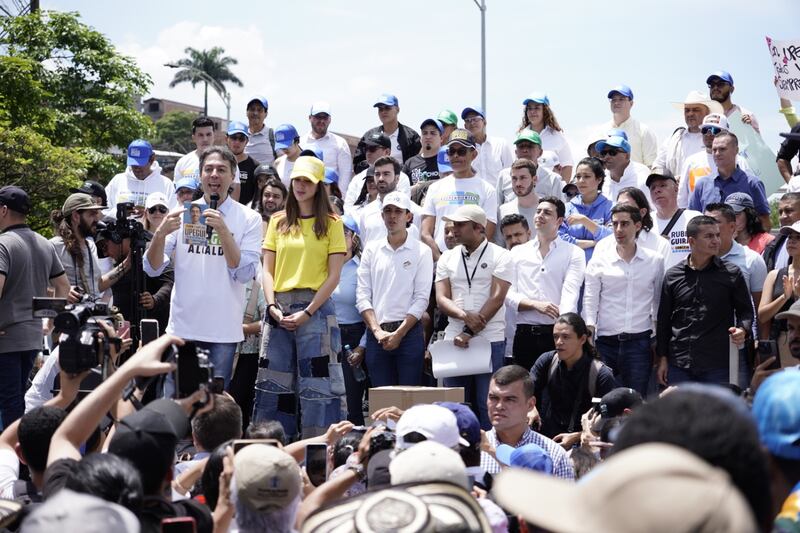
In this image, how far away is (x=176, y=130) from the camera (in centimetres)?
6994

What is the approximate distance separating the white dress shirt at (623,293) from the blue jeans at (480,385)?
797mm

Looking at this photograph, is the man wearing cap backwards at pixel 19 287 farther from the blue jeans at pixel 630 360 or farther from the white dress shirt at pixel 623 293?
the blue jeans at pixel 630 360

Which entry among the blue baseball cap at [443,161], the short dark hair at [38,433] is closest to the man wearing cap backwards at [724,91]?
the blue baseball cap at [443,161]

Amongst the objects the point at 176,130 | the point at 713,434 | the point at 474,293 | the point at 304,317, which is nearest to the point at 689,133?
the point at 474,293

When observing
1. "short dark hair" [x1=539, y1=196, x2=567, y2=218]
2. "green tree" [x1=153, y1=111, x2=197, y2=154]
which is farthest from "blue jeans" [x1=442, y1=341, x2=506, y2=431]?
"green tree" [x1=153, y1=111, x2=197, y2=154]

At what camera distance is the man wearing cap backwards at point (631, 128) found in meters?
11.9

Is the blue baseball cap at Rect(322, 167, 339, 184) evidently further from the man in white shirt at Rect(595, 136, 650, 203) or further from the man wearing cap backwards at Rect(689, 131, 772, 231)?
the man wearing cap backwards at Rect(689, 131, 772, 231)

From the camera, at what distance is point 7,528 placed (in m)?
3.17

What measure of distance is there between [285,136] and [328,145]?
73 centimetres

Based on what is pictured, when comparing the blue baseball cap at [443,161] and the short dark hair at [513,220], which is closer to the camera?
the short dark hair at [513,220]

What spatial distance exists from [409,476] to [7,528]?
129cm

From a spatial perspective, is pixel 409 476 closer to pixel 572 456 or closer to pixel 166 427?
pixel 166 427

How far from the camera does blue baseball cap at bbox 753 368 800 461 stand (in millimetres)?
2400

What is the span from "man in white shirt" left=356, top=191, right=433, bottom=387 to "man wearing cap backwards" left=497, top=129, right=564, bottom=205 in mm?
1727
